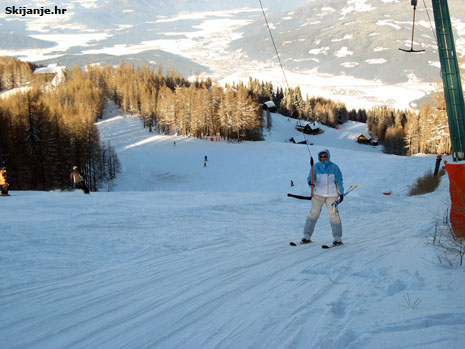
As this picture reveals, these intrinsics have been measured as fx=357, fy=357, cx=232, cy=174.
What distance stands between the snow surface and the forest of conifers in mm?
30749

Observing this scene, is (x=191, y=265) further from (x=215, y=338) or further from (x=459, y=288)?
(x=459, y=288)

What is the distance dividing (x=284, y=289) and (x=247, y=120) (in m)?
72.8

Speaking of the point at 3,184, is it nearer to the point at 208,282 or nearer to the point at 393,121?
the point at 208,282

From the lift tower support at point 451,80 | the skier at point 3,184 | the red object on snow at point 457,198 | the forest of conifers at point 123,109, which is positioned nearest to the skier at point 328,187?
the red object on snow at point 457,198

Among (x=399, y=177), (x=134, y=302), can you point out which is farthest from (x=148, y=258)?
(x=399, y=177)

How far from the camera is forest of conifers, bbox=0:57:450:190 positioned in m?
42.1

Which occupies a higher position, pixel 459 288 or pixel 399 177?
pixel 459 288

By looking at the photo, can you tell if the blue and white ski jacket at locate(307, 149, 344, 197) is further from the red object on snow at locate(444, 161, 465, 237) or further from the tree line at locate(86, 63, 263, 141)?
the tree line at locate(86, 63, 263, 141)

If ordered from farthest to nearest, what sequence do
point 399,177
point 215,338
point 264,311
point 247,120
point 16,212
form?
point 247,120, point 399,177, point 16,212, point 264,311, point 215,338

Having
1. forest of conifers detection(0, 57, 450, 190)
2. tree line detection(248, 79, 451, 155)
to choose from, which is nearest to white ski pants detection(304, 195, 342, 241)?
forest of conifers detection(0, 57, 450, 190)

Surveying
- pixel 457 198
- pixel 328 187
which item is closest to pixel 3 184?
pixel 328 187

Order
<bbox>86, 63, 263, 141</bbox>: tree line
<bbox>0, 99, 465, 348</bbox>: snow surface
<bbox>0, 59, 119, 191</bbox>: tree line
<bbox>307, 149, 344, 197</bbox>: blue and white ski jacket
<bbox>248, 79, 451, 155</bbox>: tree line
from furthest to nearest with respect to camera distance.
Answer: <bbox>86, 63, 263, 141</bbox>: tree line < <bbox>248, 79, 451, 155</bbox>: tree line < <bbox>0, 59, 119, 191</bbox>: tree line < <bbox>307, 149, 344, 197</bbox>: blue and white ski jacket < <bbox>0, 99, 465, 348</bbox>: snow surface

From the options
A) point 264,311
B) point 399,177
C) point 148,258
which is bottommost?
point 399,177

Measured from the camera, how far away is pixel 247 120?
76.2 metres
